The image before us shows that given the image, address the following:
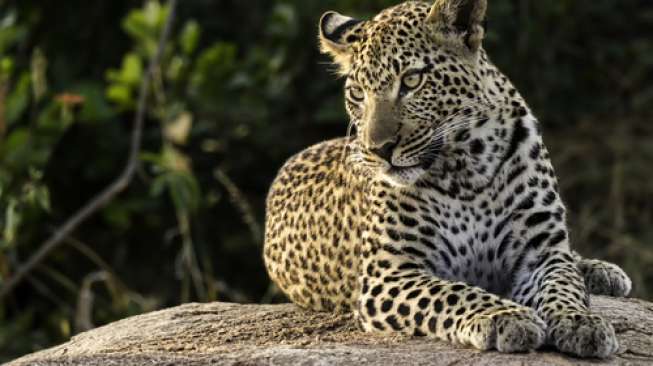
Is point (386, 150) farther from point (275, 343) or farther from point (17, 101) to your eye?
point (17, 101)

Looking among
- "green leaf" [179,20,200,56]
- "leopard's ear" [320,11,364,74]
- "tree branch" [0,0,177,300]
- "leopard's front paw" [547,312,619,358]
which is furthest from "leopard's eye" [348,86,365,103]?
"green leaf" [179,20,200,56]

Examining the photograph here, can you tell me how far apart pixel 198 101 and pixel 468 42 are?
672cm

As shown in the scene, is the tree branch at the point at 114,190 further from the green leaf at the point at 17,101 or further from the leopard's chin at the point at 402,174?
the leopard's chin at the point at 402,174

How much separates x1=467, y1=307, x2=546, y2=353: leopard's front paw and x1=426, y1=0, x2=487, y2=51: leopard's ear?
162 cm

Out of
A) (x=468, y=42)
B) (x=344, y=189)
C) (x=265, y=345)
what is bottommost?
(x=265, y=345)

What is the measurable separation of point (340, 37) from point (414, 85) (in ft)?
2.48

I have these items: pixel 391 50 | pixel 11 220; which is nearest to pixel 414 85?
pixel 391 50

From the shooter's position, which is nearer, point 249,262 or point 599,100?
point 249,262

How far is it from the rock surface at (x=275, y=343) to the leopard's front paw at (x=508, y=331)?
1.9 inches

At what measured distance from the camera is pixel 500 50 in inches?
609

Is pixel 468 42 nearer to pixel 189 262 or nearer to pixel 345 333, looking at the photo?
pixel 345 333

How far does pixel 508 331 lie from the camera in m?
6.98

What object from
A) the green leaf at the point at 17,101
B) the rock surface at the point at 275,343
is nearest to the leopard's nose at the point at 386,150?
the rock surface at the point at 275,343

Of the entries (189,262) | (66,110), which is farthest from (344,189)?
(66,110)
